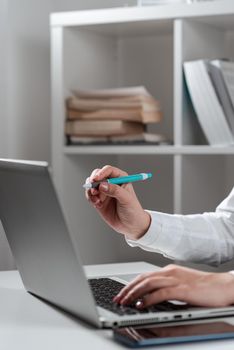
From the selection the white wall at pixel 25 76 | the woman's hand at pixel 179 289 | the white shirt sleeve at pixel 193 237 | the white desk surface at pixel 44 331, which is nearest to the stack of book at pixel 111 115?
the white wall at pixel 25 76

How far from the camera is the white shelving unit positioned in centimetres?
235

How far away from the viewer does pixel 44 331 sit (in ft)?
3.89

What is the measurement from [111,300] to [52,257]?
5.1 inches

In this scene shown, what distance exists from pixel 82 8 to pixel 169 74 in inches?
15.8

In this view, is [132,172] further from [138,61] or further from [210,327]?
[210,327]

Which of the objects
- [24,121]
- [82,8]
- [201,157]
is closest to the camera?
[201,157]

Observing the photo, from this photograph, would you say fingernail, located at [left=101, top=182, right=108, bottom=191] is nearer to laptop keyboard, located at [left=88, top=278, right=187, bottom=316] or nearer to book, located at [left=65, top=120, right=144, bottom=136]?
laptop keyboard, located at [left=88, top=278, right=187, bottom=316]

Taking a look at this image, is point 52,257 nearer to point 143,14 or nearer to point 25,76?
point 143,14

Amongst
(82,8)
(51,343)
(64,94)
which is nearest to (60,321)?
(51,343)

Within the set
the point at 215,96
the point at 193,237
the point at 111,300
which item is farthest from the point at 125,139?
the point at 111,300

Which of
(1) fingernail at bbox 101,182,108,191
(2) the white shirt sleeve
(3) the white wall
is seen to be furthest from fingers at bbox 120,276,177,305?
(3) the white wall

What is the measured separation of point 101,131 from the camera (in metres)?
2.50

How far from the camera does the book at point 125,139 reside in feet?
8.06

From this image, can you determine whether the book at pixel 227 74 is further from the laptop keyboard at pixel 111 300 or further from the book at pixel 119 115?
the laptop keyboard at pixel 111 300
